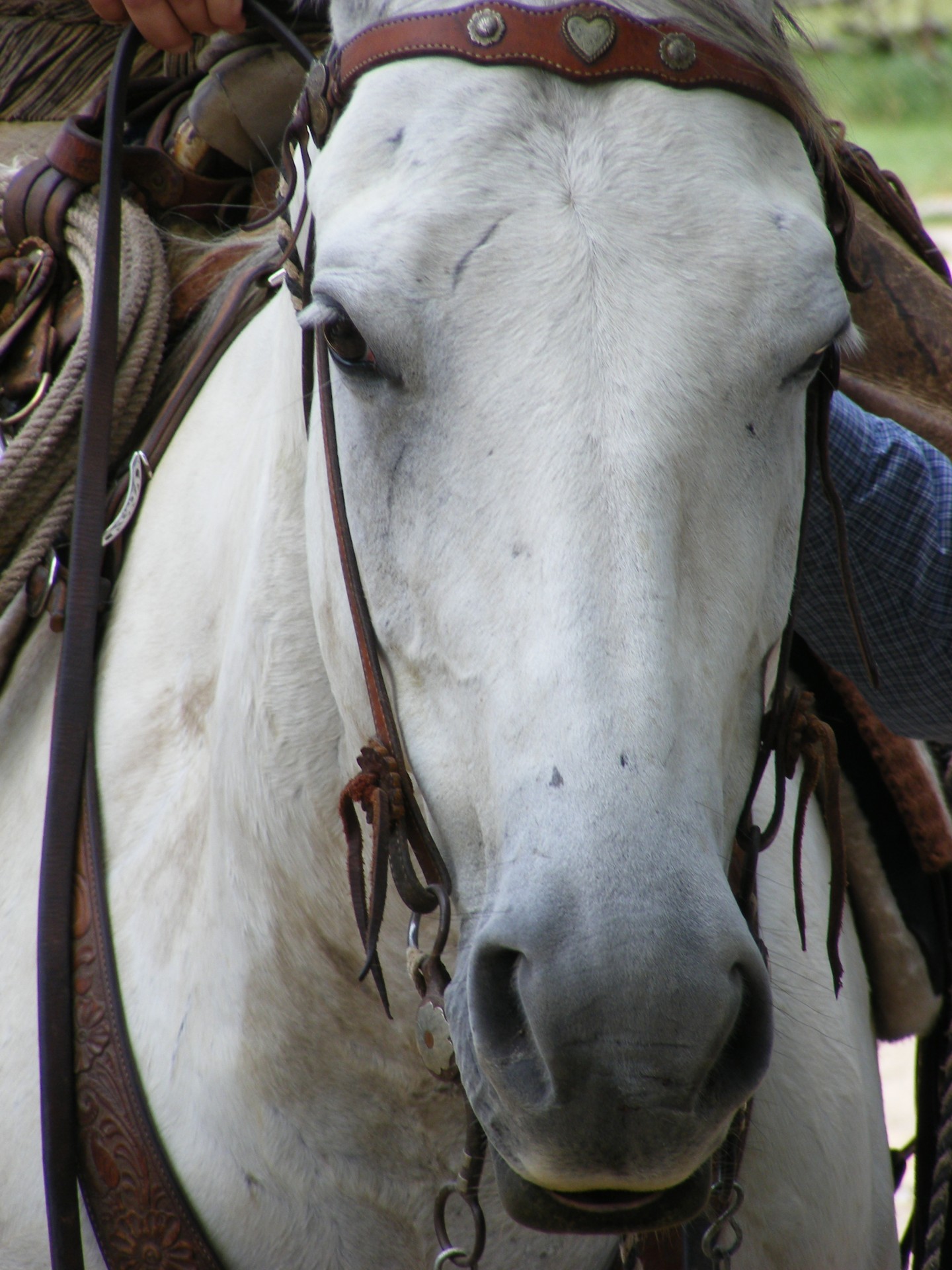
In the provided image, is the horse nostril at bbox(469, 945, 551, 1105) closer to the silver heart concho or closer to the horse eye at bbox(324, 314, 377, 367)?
the horse eye at bbox(324, 314, 377, 367)

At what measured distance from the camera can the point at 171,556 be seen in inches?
63.9

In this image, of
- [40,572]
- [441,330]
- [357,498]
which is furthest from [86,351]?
[441,330]

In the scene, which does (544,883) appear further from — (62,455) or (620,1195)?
(62,455)

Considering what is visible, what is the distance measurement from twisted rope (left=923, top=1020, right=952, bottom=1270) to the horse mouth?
1116 millimetres

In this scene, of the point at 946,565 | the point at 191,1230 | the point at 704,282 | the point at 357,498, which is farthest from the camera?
the point at 946,565

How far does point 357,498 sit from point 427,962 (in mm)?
440

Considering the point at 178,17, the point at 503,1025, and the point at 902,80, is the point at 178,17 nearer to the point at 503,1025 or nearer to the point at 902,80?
the point at 503,1025

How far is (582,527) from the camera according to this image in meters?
0.97

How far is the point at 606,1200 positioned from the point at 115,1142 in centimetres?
67

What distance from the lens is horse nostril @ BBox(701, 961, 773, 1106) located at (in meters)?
0.97

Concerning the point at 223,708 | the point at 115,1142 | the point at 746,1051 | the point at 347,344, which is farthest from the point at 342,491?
the point at 115,1142

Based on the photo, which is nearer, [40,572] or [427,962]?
[427,962]

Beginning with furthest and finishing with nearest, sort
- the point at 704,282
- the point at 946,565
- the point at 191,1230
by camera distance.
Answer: the point at 946,565, the point at 191,1230, the point at 704,282

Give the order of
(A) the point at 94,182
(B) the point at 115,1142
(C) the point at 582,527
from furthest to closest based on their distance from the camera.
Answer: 1. (A) the point at 94,182
2. (B) the point at 115,1142
3. (C) the point at 582,527
